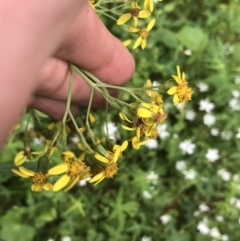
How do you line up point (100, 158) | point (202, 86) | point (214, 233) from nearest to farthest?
1. point (100, 158)
2. point (214, 233)
3. point (202, 86)

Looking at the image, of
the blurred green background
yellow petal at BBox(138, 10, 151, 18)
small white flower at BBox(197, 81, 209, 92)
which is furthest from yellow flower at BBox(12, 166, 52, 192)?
small white flower at BBox(197, 81, 209, 92)

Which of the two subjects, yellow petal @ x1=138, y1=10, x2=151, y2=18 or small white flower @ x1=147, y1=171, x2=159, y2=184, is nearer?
yellow petal @ x1=138, y1=10, x2=151, y2=18

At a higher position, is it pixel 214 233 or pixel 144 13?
pixel 144 13

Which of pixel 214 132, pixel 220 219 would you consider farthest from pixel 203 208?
pixel 214 132

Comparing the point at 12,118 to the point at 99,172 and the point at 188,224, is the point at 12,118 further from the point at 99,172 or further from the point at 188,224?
the point at 188,224

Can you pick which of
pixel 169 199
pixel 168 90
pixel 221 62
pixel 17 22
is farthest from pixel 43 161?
pixel 221 62

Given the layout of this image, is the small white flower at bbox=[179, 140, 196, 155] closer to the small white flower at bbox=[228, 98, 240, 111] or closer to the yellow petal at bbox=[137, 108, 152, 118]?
the small white flower at bbox=[228, 98, 240, 111]

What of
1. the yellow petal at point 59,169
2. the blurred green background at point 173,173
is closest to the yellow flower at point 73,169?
the yellow petal at point 59,169

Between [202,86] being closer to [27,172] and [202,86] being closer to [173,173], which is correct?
[173,173]

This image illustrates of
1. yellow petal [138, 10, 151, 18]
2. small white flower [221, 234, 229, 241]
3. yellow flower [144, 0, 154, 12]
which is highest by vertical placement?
yellow flower [144, 0, 154, 12]

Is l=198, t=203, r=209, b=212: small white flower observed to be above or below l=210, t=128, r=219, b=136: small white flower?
below
